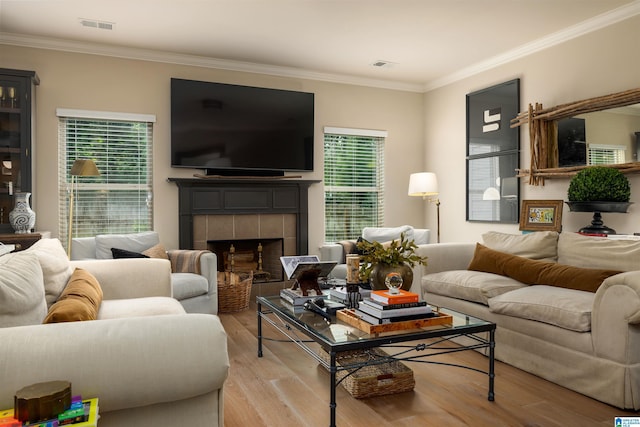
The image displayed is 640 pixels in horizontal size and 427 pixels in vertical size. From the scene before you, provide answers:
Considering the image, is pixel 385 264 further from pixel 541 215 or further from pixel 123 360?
pixel 541 215

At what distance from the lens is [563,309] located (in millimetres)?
2549

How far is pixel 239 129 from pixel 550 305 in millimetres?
3641

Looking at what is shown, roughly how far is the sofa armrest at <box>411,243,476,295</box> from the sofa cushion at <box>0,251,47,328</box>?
9.11 feet

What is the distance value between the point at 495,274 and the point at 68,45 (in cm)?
439

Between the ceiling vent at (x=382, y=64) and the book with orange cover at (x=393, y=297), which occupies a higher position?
the ceiling vent at (x=382, y=64)

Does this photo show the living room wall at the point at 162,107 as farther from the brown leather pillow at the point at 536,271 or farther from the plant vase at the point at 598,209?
the plant vase at the point at 598,209

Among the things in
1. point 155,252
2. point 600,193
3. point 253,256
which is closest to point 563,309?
point 600,193

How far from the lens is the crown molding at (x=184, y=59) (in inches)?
173

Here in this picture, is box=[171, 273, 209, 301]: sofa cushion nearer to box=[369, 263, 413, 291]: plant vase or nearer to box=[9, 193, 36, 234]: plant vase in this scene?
box=[9, 193, 36, 234]: plant vase

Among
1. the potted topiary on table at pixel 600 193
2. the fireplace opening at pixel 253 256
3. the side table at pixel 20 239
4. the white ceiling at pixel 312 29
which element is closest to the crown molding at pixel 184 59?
the white ceiling at pixel 312 29

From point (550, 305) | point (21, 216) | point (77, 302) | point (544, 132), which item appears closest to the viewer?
point (77, 302)

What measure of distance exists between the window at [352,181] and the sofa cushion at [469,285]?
2.21 meters

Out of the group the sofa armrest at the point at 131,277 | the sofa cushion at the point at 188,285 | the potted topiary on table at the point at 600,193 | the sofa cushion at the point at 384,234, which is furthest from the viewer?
the sofa cushion at the point at 384,234

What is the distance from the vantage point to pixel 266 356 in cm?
311
